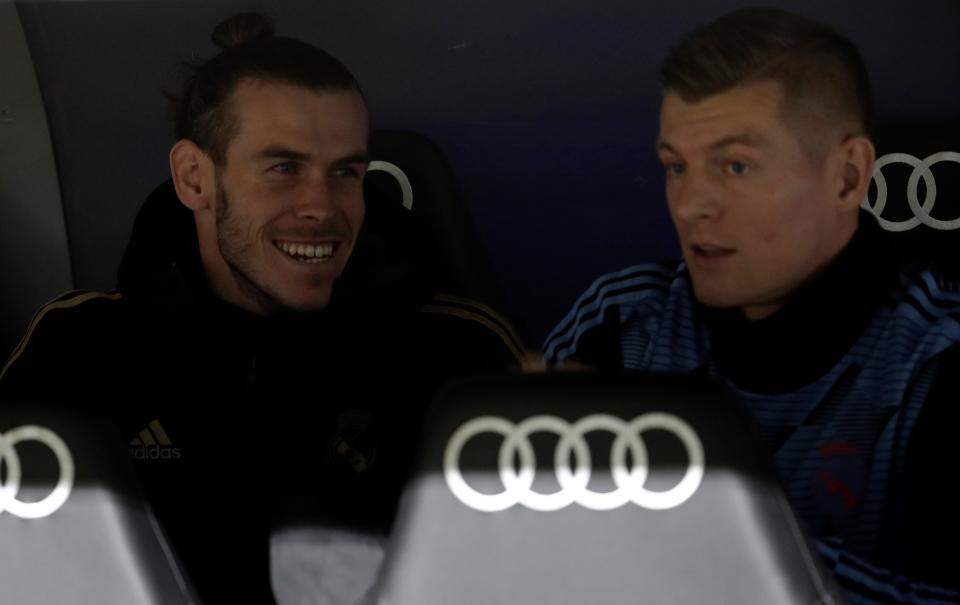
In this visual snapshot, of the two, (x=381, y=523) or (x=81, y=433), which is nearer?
(x=81, y=433)

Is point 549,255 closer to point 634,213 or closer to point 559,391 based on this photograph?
point 634,213

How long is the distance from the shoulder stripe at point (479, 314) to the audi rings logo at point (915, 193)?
16.6 inches

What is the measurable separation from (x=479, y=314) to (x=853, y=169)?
458 mm

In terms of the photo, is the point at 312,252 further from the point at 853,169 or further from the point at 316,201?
the point at 853,169

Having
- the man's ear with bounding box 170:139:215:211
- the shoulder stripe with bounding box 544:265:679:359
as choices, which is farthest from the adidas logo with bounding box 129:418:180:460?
the shoulder stripe with bounding box 544:265:679:359

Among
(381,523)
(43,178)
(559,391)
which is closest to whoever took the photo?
(559,391)

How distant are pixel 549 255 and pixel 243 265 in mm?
379

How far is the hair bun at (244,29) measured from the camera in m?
1.70

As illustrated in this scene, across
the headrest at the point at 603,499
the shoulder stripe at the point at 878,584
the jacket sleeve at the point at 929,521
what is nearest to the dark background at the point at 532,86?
the jacket sleeve at the point at 929,521

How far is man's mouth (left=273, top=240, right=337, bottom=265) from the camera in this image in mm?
1682

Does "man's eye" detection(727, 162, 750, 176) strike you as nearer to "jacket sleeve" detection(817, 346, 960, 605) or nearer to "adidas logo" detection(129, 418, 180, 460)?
"jacket sleeve" detection(817, 346, 960, 605)

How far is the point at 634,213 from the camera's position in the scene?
5.33 feet

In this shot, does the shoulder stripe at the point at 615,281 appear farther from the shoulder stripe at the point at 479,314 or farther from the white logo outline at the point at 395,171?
the white logo outline at the point at 395,171

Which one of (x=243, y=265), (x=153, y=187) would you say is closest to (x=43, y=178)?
(x=153, y=187)
